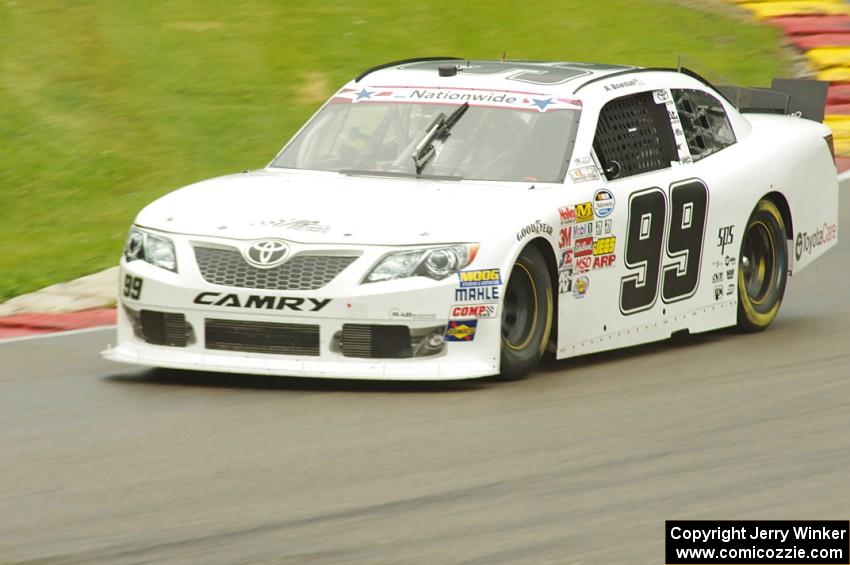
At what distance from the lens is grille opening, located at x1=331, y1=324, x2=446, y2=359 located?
7.61 m

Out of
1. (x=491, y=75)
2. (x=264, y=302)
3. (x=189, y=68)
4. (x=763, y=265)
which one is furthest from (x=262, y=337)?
(x=189, y=68)

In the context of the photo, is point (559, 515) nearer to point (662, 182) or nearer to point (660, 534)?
point (660, 534)

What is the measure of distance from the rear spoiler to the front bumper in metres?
4.07

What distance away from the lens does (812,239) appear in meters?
10.5

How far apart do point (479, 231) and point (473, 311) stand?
1.20 ft

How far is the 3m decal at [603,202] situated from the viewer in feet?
27.7

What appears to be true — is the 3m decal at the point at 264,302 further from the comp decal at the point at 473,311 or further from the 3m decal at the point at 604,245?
the 3m decal at the point at 604,245

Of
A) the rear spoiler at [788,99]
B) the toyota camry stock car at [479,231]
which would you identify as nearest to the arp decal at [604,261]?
the toyota camry stock car at [479,231]

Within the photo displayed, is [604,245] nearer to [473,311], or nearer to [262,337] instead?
[473,311]

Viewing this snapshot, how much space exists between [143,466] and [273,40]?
1419 centimetres

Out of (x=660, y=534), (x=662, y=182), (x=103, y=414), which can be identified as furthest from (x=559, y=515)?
(x=662, y=182)

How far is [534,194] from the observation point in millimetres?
8203

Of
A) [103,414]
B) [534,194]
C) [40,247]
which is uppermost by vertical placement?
[534,194]

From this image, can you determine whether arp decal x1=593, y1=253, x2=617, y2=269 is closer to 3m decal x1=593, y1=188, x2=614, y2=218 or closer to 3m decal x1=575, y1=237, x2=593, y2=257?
3m decal x1=575, y1=237, x2=593, y2=257
